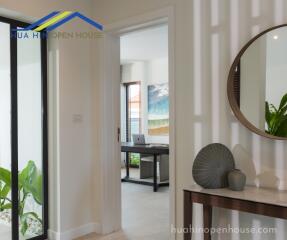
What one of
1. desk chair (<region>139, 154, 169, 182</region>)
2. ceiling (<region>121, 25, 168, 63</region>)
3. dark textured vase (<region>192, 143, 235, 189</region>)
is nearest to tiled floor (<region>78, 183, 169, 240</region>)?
desk chair (<region>139, 154, 169, 182</region>)

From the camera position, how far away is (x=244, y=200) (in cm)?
181

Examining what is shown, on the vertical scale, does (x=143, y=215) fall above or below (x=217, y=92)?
below

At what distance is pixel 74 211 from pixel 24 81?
135 cm

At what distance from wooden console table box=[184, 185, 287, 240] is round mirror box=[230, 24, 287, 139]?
39cm

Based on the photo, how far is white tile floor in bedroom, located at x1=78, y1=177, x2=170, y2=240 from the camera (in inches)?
119

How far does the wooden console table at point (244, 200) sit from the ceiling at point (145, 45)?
2.88m

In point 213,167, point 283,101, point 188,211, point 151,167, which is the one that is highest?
point 283,101

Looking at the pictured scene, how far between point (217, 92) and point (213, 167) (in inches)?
23.5

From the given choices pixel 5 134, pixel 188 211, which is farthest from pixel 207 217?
pixel 5 134

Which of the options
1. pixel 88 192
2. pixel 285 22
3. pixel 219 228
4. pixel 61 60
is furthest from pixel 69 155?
pixel 285 22

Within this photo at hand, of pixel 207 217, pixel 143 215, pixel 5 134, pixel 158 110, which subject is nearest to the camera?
pixel 207 217

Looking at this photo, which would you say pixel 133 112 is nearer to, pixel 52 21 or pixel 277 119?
pixel 52 21

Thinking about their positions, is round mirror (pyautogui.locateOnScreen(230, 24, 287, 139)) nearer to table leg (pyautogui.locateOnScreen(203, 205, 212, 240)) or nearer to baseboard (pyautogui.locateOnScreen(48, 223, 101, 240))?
table leg (pyautogui.locateOnScreen(203, 205, 212, 240))

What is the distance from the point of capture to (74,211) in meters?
3.02
